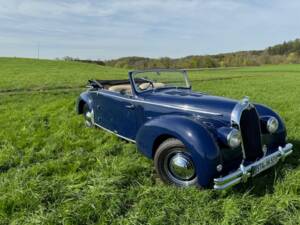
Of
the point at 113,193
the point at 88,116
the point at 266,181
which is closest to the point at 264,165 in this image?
the point at 266,181

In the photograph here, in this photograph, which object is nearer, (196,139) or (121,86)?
(196,139)

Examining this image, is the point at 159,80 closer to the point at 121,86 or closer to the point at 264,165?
the point at 121,86

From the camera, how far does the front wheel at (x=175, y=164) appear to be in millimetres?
3404

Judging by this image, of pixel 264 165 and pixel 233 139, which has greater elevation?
pixel 233 139

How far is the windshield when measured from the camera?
476cm

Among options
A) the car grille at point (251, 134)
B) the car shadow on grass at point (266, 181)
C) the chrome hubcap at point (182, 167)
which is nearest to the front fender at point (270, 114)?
the car shadow on grass at point (266, 181)

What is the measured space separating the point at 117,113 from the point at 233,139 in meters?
2.30

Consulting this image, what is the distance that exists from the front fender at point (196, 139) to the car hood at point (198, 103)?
0.38 meters

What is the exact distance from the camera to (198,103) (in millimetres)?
3912

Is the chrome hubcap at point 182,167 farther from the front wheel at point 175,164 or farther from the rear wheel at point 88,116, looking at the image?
the rear wheel at point 88,116

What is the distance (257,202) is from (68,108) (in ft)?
20.3

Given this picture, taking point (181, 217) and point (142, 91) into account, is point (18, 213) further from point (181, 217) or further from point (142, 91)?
point (142, 91)

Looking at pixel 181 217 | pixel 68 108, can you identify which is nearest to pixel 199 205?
pixel 181 217

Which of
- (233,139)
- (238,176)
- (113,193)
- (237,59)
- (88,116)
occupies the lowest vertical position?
(113,193)
